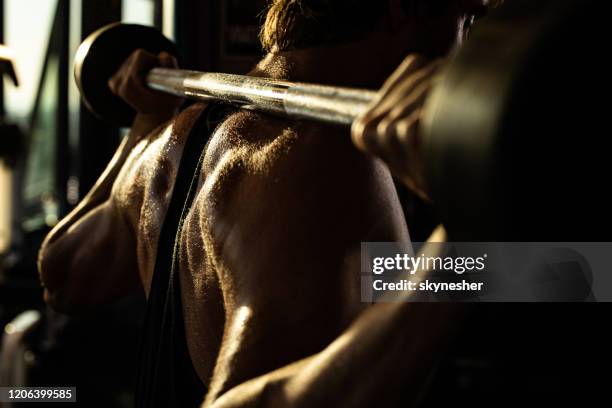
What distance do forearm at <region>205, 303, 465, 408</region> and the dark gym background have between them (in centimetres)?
27

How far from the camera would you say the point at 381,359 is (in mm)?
501

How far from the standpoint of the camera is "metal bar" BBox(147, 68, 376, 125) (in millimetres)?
519

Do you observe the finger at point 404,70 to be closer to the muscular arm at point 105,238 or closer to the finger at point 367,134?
the finger at point 367,134

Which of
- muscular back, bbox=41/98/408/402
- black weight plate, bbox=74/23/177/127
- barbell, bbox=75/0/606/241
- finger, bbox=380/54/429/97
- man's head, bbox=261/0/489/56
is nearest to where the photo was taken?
barbell, bbox=75/0/606/241

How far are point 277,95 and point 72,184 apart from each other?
3.50 m

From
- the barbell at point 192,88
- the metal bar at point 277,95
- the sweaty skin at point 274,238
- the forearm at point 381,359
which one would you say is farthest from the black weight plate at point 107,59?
the forearm at point 381,359

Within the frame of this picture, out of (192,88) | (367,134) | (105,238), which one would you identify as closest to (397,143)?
(367,134)

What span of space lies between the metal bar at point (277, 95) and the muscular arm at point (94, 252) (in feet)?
0.65

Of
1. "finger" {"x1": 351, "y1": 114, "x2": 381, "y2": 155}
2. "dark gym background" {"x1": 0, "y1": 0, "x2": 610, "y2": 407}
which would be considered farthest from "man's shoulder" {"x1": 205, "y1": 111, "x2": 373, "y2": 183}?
"dark gym background" {"x1": 0, "y1": 0, "x2": 610, "y2": 407}

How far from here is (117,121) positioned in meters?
1.20

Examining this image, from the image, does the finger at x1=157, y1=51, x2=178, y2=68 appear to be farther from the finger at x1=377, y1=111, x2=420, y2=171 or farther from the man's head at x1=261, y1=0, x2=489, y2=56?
the finger at x1=377, y1=111, x2=420, y2=171

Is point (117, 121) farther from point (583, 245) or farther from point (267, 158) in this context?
point (583, 245)

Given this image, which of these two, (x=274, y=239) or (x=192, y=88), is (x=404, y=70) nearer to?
(x=274, y=239)

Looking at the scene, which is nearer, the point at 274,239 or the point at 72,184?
the point at 274,239
